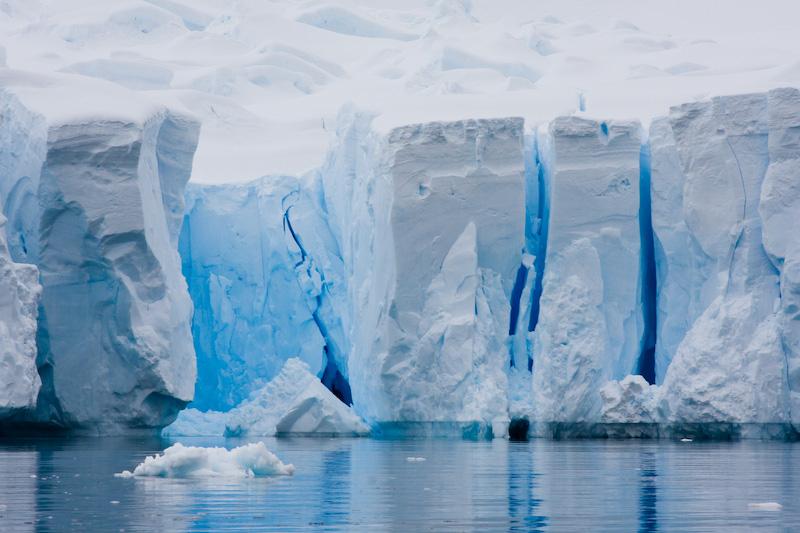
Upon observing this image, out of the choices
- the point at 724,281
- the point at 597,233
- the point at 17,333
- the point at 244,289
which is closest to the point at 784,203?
the point at 724,281

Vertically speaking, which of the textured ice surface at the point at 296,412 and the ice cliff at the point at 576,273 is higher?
the ice cliff at the point at 576,273

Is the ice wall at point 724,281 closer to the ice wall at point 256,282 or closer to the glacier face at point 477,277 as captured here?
the glacier face at point 477,277

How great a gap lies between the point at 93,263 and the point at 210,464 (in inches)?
347

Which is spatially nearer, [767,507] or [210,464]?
[767,507]

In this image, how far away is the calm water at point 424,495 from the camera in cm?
484

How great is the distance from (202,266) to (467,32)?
2367cm

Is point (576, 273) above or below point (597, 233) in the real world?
below

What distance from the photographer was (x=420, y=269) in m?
17.1

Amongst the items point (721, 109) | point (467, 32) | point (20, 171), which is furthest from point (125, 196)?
point (467, 32)

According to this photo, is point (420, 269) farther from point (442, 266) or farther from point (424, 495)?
point (424, 495)

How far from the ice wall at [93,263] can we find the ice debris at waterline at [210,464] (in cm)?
840

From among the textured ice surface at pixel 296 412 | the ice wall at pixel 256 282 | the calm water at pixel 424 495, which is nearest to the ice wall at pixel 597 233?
the textured ice surface at pixel 296 412

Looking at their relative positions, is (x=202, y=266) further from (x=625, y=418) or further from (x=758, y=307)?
(x=758, y=307)

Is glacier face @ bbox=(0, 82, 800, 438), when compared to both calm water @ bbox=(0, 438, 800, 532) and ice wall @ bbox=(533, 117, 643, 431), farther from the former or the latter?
calm water @ bbox=(0, 438, 800, 532)
